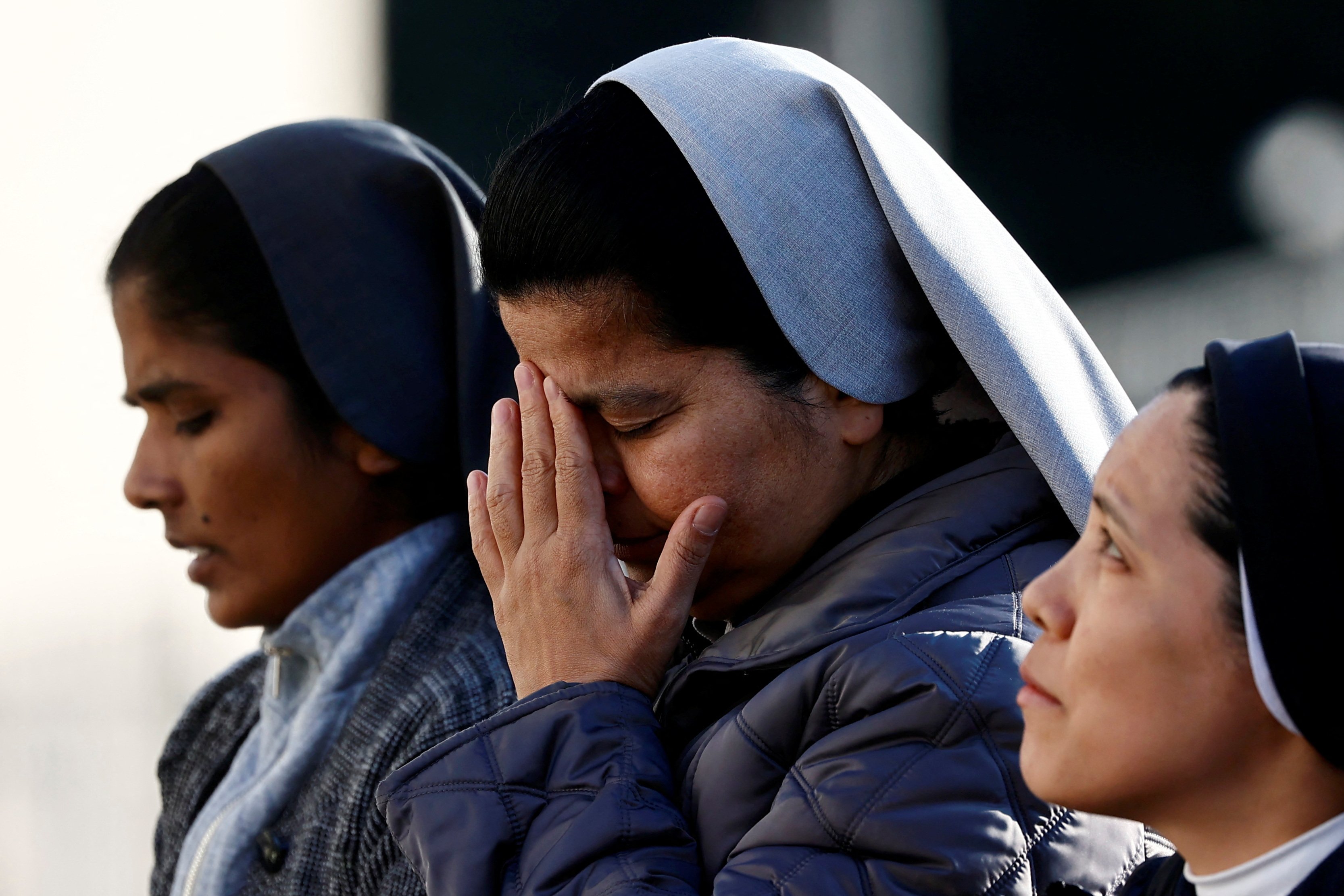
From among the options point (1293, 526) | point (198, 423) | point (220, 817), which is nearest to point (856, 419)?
point (1293, 526)

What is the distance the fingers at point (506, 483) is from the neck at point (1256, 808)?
111cm

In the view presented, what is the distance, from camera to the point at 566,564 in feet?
6.68

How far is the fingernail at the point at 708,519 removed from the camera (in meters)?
1.91

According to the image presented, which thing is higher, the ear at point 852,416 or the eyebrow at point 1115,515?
the eyebrow at point 1115,515

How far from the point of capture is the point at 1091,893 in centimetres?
161

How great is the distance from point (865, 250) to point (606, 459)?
0.47 meters

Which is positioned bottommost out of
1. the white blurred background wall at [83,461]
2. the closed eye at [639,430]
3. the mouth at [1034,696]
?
the white blurred background wall at [83,461]

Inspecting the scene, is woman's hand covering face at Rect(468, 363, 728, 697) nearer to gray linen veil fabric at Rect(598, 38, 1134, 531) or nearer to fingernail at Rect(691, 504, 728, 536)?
fingernail at Rect(691, 504, 728, 536)

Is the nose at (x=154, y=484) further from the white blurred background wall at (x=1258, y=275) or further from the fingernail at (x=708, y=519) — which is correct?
the white blurred background wall at (x=1258, y=275)

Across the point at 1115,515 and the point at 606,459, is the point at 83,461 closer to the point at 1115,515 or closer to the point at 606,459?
the point at 606,459

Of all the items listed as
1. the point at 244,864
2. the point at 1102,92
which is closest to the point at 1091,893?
the point at 244,864

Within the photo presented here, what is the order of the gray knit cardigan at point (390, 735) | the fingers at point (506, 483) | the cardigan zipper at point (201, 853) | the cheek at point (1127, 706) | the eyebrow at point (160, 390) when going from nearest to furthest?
the cheek at point (1127, 706) → the fingers at point (506, 483) → the gray knit cardigan at point (390, 735) → the cardigan zipper at point (201, 853) → the eyebrow at point (160, 390)

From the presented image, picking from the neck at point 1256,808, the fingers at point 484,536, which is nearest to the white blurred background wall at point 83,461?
the fingers at point 484,536

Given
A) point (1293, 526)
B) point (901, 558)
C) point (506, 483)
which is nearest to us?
point (1293, 526)
